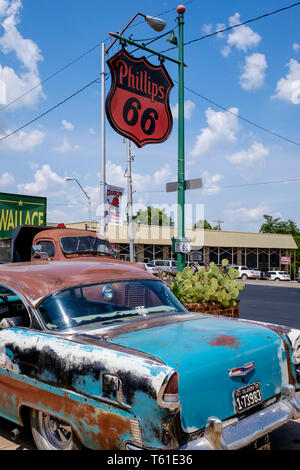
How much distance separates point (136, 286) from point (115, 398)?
5.34 feet

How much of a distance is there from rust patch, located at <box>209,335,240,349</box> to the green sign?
11.4 metres

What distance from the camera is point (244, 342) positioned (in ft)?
11.2

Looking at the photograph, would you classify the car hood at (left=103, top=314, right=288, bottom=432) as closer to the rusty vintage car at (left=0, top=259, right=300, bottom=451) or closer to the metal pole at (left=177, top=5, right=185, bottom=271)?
the rusty vintage car at (left=0, top=259, right=300, bottom=451)

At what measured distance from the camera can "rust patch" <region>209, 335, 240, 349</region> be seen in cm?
329

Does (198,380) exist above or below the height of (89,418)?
above

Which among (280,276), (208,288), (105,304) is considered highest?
(105,304)

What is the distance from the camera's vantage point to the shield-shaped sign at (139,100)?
30.5 ft

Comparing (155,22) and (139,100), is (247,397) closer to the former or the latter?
(139,100)

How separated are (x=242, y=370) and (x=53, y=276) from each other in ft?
6.05

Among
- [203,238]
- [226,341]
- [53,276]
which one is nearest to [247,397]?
[226,341]

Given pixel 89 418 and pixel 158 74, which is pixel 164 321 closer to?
pixel 89 418

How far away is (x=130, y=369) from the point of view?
9.30ft

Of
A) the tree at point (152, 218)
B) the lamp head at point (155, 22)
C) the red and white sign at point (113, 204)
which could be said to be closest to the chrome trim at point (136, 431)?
the lamp head at point (155, 22)
